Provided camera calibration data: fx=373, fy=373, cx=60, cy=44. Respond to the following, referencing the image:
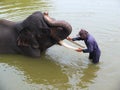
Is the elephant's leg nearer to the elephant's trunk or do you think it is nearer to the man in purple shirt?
the elephant's trunk

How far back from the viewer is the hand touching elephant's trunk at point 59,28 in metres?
8.87

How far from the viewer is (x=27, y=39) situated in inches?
366

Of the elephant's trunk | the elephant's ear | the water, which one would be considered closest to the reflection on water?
the water

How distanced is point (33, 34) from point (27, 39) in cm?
22

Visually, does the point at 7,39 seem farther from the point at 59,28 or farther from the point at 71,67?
the point at 71,67

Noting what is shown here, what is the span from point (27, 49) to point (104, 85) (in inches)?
90.6

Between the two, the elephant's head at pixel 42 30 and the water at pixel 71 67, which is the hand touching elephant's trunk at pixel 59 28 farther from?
the water at pixel 71 67

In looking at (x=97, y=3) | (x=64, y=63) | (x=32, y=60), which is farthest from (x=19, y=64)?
(x=97, y=3)

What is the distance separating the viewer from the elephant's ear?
30.2 ft

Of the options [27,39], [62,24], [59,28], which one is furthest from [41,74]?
[62,24]

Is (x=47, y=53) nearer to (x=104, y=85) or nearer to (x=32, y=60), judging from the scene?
(x=32, y=60)

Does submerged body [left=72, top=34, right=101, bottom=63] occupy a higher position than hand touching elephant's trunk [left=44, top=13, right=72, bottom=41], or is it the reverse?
hand touching elephant's trunk [left=44, top=13, right=72, bottom=41]

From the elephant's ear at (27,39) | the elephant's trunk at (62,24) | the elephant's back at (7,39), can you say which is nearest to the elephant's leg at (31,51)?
the elephant's ear at (27,39)

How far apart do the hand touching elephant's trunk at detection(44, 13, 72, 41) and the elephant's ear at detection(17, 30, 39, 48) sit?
54 centimetres
